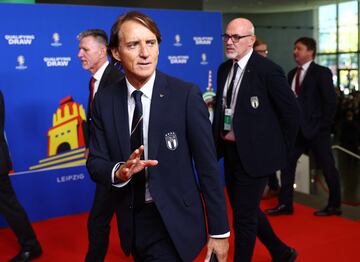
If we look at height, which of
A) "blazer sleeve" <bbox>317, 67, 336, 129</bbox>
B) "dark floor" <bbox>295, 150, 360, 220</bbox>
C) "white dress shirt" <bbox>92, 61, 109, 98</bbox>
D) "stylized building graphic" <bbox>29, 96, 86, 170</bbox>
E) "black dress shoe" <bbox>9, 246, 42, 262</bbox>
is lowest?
"dark floor" <bbox>295, 150, 360, 220</bbox>

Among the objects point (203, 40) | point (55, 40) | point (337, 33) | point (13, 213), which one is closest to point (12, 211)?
point (13, 213)

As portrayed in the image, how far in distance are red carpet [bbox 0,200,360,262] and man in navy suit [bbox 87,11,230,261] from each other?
207 centimetres

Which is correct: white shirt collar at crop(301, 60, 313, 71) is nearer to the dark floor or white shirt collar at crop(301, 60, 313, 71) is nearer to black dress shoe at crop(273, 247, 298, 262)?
the dark floor

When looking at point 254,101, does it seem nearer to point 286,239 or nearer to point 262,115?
point 262,115

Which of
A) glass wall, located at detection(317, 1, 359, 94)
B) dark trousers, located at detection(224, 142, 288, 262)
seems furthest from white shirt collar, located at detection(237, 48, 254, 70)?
glass wall, located at detection(317, 1, 359, 94)

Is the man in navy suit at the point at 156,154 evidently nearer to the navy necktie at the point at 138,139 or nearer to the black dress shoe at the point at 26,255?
the navy necktie at the point at 138,139

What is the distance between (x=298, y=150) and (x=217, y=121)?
2019mm

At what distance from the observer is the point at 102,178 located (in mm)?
1908

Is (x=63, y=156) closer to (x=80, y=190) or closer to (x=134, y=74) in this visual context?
(x=80, y=190)

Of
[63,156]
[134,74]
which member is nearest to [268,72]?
[134,74]

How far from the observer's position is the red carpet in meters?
4.02

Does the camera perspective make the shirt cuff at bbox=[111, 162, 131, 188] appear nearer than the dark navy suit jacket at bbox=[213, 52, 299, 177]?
Yes

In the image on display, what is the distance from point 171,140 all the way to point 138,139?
0.45 feet

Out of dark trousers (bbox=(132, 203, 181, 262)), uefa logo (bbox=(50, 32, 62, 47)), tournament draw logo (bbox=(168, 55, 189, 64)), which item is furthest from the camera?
tournament draw logo (bbox=(168, 55, 189, 64))
